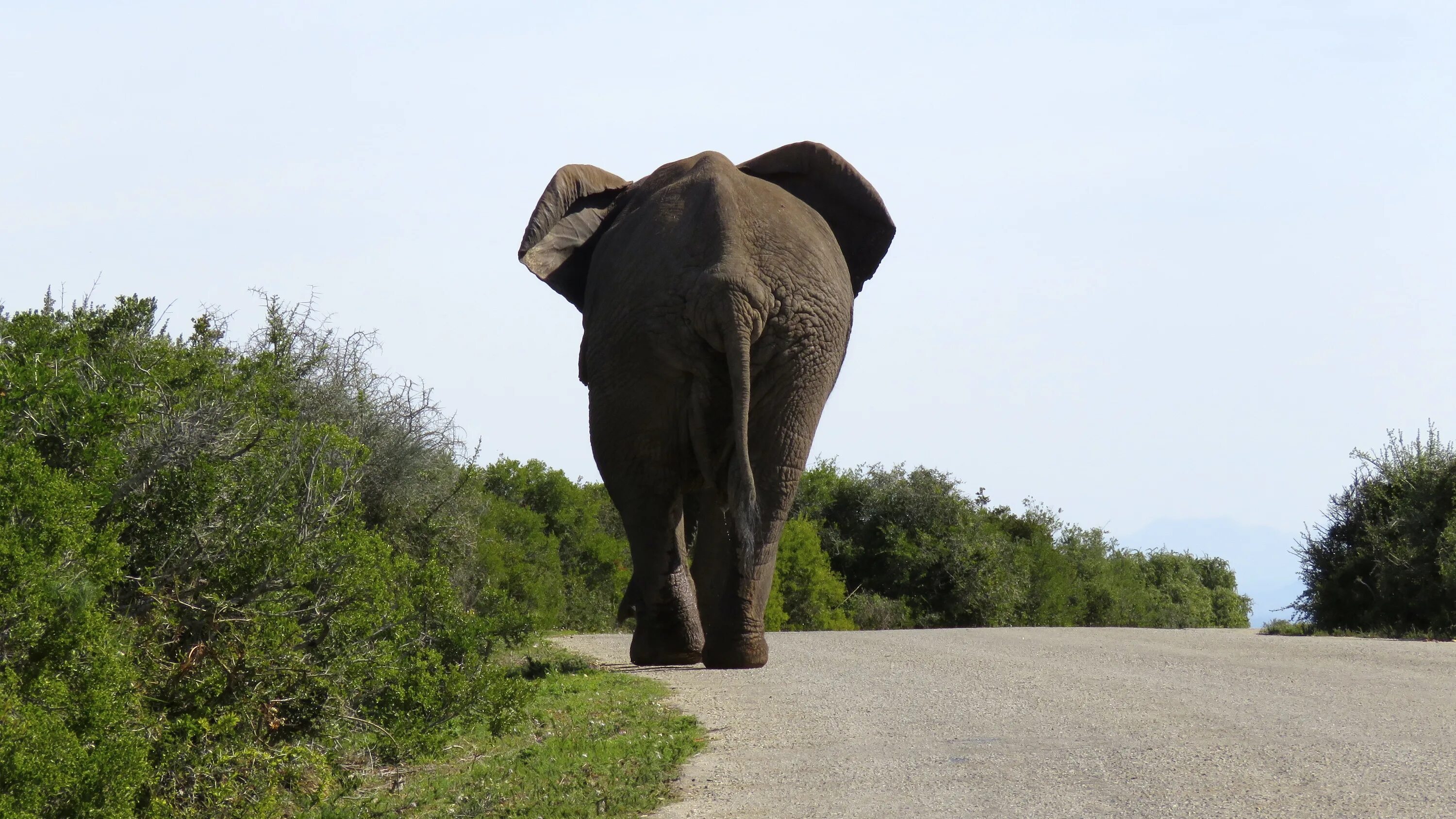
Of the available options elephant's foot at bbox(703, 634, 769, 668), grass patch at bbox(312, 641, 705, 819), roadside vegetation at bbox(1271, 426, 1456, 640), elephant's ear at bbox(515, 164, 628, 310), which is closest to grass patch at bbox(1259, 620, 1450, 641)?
roadside vegetation at bbox(1271, 426, 1456, 640)

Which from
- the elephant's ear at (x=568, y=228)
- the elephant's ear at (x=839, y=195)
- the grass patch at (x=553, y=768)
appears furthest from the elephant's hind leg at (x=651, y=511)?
the elephant's ear at (x=839, y=195)

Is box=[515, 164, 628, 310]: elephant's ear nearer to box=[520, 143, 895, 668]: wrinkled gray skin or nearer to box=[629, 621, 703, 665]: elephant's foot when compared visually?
box=[520, 143, 895, 668]: wrinkled gray skin

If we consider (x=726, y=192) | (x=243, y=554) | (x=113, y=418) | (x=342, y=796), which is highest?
(x=726, y=192)

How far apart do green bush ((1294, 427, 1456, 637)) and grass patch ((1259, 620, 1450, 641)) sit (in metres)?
0.06

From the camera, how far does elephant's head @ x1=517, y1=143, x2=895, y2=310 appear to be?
9234 millimetres

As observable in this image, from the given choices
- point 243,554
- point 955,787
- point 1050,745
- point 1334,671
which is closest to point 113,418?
point 243,554

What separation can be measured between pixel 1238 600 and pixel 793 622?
1977cm

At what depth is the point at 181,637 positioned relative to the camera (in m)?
5.57

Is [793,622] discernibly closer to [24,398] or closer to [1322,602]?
[1322,602]

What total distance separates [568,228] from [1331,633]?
1000 centimetres

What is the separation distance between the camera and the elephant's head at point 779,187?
9234 mm

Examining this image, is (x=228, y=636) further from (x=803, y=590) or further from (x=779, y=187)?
(x=803, y=590)

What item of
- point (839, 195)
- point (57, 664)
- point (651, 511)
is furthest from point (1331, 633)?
point (57, 664)

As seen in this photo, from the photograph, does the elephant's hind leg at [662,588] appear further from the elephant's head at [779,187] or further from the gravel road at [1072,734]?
the elephant's head at [779,187]
